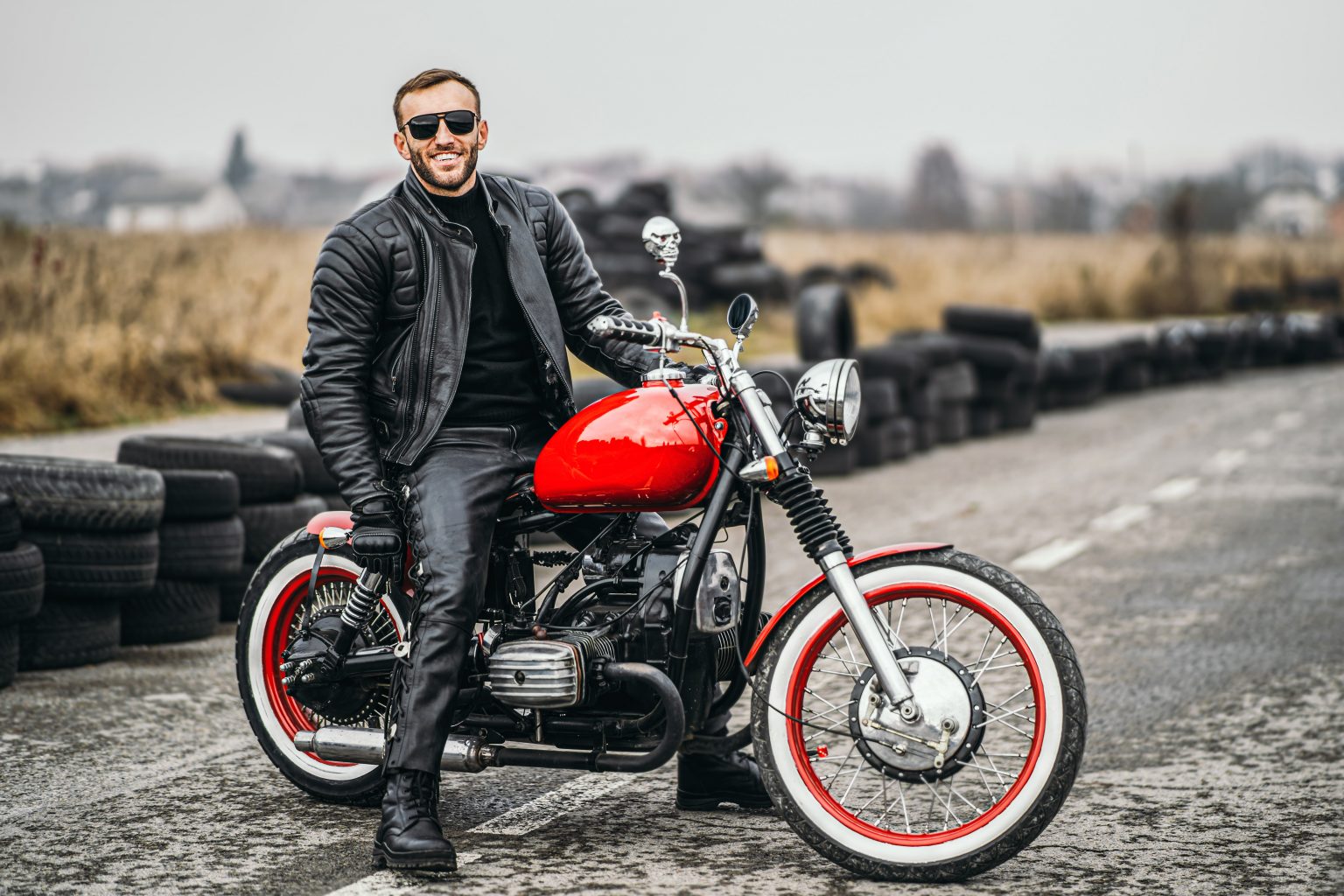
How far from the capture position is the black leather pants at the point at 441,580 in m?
4.06

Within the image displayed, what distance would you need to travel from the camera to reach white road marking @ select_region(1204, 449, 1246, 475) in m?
13.9

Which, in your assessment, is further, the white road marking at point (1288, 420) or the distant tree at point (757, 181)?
the distant tree at point (757, 181)

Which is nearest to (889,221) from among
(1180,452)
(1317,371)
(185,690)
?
(1317,371)

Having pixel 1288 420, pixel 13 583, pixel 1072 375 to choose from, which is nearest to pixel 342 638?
pixel 13 583

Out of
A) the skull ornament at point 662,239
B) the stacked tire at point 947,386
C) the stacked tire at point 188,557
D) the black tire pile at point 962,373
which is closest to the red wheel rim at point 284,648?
the skull ornament at point 662,239

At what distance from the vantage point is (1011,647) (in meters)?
3.91

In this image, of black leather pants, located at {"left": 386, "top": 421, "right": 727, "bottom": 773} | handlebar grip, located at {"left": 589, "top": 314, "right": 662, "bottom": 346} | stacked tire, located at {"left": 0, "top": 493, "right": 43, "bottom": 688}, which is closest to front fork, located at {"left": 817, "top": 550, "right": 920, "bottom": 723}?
black leather pants, located at {"left": 386, "top": 421, "right": 727, "bottom": 773}

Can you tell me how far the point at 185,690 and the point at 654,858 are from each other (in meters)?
2.66

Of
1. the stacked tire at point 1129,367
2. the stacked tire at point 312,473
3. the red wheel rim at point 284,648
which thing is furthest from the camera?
the stacked tire at point 1129,367

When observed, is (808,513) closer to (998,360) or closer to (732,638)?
(732,638)

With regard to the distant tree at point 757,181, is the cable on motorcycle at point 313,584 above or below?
below

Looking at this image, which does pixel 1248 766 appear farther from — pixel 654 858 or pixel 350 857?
pixel 350 857

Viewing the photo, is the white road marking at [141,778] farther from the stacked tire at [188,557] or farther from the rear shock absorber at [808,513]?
the rear shock absorber at [808,513]

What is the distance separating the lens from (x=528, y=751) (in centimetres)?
416
